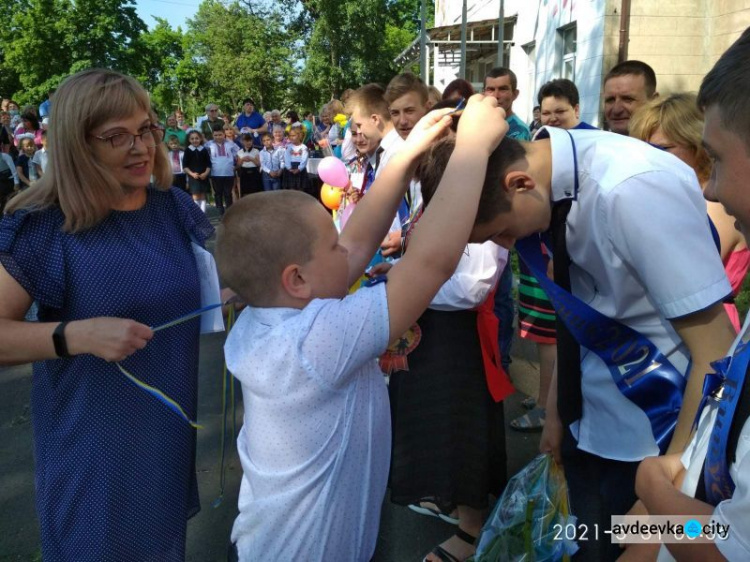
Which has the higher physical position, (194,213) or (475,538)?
(194,213)

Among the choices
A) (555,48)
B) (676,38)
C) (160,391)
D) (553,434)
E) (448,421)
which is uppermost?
(555,48)

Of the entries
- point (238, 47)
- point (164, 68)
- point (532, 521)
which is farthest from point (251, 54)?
point (532, 521)

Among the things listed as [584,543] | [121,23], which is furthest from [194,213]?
[121,23]

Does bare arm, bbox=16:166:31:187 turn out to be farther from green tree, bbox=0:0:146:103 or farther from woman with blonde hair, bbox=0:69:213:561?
green tree, bbox=0:0:146:103

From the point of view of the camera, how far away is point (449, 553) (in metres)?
2.57

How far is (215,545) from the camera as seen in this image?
2.78m

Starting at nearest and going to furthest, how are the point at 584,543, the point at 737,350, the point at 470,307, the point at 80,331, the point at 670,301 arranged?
the point at 737,350
the point at 670,301
the point at 80,331
the point at 584,543
the point at 470,307

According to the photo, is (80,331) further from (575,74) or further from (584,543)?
(575,74)

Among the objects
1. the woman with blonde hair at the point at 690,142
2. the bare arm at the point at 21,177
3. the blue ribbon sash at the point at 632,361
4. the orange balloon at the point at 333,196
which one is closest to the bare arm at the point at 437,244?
the blue ribbon sash at the point at 632,361

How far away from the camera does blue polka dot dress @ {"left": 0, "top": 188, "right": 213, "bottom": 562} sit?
1638 millimetres

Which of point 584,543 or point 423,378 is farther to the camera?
point 423,378

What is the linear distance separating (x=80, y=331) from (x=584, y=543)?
4.96 feet

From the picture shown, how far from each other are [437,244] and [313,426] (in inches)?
19.6

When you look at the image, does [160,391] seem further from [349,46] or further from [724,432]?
[349,46]
